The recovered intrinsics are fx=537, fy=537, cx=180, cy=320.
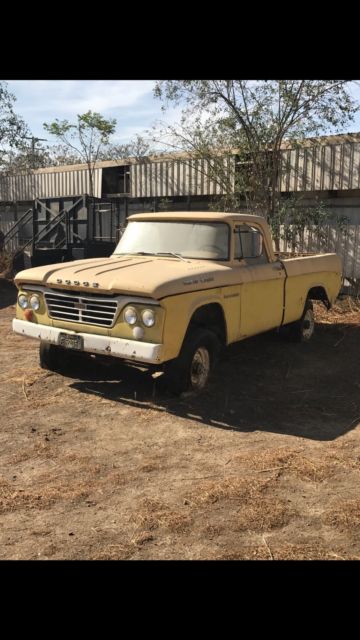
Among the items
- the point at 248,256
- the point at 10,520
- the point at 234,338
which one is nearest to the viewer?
the point at 10,520

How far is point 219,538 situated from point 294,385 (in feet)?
11.1

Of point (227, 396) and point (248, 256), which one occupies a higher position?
point (248, 256)

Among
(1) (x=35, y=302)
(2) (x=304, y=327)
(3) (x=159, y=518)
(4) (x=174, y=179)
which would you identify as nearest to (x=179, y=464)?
(3) (x=159, y=518)

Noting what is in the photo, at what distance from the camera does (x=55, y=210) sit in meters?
15.1

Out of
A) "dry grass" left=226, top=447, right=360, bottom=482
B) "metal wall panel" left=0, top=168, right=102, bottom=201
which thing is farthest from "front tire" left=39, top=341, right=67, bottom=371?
"metal wall panel" left=0, top=168, right=102, bottom=201

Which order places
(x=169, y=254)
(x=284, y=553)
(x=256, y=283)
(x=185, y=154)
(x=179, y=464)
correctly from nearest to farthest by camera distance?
1. (x=284, y=553)
2. (x=179, y=464)
3. (x=169, y=254)
4. (x=256, y=283)
5. (x=185, y=154)

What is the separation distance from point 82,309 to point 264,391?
2.17 metres

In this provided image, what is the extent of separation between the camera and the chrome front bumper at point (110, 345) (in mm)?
4781

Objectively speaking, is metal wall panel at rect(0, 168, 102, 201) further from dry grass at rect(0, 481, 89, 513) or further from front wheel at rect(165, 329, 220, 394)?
dry grass at rect(0, 481, 89, 513)

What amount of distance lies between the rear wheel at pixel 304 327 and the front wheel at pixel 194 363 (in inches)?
102

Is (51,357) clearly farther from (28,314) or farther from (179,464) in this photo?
(179,464)

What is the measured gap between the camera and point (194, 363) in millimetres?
5457

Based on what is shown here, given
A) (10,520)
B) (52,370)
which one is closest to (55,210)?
(52,370)

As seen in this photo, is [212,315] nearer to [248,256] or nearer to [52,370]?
[248,256]
